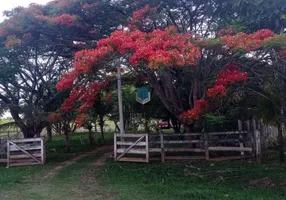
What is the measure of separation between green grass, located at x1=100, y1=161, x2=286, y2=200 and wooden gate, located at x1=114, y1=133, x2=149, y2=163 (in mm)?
510

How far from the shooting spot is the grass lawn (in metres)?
7.54

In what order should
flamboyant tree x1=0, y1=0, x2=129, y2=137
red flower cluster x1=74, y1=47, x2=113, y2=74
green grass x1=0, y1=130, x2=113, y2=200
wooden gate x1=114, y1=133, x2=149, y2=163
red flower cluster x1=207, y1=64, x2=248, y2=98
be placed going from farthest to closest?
flamboyant tree x1=0, y1=0, x2=129, y2=137, wooden gate x1=114, y1=133, x2=149, y2=163, red flower cluster x1=74, y1=47, x2=113, y2=74, red flower cluster x1=207, y1=64, x2=248, y2=98, green grass x1=0, y1=130, x2=113, y2=200

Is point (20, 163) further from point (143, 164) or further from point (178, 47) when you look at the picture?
point (178, 47)

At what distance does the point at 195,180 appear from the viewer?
9.16 metres

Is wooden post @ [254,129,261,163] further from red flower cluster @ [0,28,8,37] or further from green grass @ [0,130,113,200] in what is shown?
red flower cluster @ [0,28,8,37]

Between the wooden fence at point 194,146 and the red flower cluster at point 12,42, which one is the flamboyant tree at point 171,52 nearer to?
the wooden fence at point 194,146

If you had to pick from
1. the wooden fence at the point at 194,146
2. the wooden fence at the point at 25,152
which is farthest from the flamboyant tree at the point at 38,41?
the wooden fence at the point at 194,146

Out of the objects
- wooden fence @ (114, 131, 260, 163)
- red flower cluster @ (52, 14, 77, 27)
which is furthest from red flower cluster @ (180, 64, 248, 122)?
red flower cluster @ (52, 14, 77, 27)

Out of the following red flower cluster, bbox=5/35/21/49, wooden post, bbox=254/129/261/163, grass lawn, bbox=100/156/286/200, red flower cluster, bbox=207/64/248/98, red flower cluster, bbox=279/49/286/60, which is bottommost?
grass lawn, bbox=100/156/286/200

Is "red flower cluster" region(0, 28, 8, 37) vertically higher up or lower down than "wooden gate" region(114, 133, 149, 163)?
higher up

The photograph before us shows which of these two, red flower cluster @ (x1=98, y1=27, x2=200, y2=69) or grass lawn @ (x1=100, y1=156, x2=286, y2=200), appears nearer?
grass lawn @ (x1=100, y1=156, x2=286, y2=200)

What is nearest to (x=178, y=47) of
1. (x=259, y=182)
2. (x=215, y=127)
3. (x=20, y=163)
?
(x=259, y=182)

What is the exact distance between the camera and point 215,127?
14.7m

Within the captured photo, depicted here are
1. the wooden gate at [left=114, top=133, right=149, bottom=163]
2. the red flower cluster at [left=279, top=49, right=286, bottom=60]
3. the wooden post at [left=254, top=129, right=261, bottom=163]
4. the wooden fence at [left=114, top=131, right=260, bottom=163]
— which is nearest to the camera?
the red flower cluster at [left=279, top=49, right=286, bottom=60]
